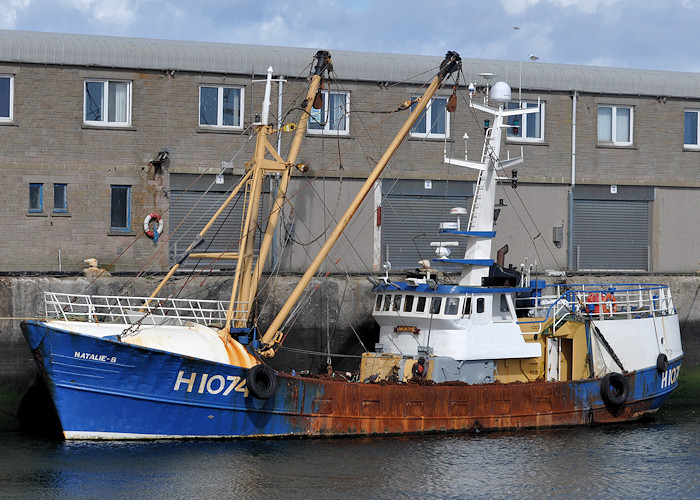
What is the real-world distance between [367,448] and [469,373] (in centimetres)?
307

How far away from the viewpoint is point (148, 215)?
25688 millimetres

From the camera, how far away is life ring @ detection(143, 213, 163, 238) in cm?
2556

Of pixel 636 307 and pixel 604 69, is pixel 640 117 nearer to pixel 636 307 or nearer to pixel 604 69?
pixel 604 69

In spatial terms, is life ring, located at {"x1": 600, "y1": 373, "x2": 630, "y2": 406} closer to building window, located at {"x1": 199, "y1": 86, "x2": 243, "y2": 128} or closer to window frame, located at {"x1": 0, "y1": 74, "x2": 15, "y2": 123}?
building window, located at {"x1": 199, "y1": 86, "x2": 243, "y2": 128}

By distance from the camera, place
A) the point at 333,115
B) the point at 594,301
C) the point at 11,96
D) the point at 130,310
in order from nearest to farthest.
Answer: the point at 130,310
the point at 11,96
the point at 594,301
the point at 333,115

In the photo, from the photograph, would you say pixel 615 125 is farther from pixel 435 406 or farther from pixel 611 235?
pixel 435 406

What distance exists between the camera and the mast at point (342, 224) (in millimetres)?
20969

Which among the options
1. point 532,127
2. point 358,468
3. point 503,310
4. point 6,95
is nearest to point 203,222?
point 6,95

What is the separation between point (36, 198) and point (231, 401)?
26.6 feet

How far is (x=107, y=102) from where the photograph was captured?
25656 mm

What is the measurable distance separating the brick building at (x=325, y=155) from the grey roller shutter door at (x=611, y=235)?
0.13 feet

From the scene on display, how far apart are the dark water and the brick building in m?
6.61

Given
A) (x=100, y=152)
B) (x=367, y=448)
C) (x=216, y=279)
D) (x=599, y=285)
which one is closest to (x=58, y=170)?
(x=100, y=152)

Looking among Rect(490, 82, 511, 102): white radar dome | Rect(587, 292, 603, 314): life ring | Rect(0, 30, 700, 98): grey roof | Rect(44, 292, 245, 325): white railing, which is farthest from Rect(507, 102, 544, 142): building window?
Rect(44, 292, 245, 325): white railing
